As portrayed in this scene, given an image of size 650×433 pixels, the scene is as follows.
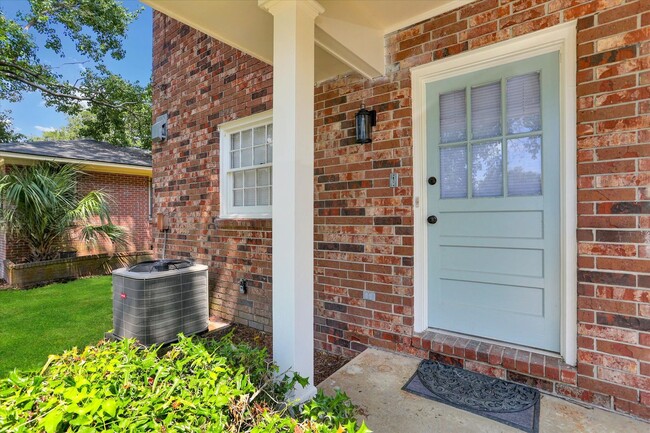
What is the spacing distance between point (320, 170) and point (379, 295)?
1314 millimetres

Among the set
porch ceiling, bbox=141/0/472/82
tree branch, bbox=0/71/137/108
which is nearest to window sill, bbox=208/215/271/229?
porch ceiling, bbox=141/0/472/82

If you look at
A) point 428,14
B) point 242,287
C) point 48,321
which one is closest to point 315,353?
point 242,287

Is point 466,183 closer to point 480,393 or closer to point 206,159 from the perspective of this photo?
point 480,393

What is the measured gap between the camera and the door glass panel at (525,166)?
91.6 inches

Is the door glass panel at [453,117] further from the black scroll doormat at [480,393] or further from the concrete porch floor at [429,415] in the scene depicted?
the concrete porch floor at [429,415]

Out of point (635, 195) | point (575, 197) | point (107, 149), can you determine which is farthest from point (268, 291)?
point (107, 149)

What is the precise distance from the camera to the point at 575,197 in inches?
83.2

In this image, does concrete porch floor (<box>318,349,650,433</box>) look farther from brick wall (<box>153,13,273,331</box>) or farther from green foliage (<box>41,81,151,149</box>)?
green foliage (<box>41,81,151,149</box>)

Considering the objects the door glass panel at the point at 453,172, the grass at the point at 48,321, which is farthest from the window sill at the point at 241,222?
the door glass panel at the point at 453,172

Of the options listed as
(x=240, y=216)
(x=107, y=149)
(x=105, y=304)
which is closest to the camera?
(x=240, y=216)

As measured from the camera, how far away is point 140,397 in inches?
46.4

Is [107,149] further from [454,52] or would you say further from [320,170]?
[454,52]

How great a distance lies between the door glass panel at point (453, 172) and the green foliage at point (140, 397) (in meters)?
1.89

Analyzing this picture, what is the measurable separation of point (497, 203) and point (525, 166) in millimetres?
317
